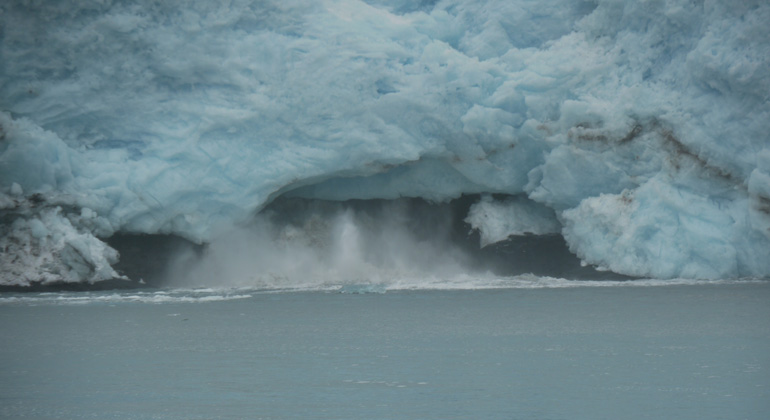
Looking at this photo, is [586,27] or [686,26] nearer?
[686,26]

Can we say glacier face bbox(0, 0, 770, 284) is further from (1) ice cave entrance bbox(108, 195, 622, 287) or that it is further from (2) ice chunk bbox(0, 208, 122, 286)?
(1) ice cave entrance bbox(108, 195, 622, 287)

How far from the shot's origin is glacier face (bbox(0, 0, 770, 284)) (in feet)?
33.6

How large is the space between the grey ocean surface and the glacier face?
4.08 feet

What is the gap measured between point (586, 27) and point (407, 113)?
2341mm

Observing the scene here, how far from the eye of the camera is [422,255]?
12.4 meters

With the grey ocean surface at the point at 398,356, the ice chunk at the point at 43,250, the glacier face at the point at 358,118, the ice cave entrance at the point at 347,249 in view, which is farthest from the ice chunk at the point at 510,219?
the ice chunk at the point at 43,250

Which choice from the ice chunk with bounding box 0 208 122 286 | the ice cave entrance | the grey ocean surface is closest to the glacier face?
the ice chunk with bounding box 0 208 122 286

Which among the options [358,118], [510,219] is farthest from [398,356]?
[510,219]

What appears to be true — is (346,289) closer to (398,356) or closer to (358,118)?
(358,118)

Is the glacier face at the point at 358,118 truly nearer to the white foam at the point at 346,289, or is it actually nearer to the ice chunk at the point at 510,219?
the white foam at the point at 346,289

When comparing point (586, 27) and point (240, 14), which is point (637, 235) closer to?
point (586, 27)

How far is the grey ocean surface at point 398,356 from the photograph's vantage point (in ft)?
15.0

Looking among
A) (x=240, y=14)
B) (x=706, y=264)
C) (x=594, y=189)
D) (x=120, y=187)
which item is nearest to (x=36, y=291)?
(x=120, y=187)

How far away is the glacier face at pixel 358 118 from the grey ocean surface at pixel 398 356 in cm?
124
